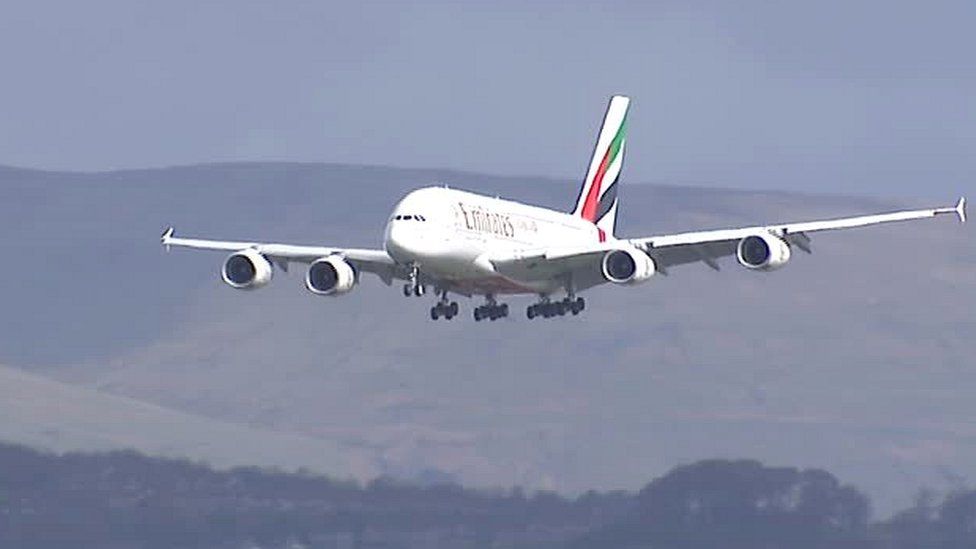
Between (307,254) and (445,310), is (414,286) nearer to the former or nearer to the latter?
(445,310)

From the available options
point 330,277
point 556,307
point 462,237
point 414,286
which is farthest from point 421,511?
point 414,286

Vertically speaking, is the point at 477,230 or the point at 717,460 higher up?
the point at 717,460

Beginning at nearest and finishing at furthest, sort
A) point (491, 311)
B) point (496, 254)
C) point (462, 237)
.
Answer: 1. point (462, 237)
2. point (496, 254)
3. point (491, 311)

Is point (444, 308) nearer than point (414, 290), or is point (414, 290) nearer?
point (414, 290)

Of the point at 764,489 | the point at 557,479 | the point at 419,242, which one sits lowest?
the point at 419,242

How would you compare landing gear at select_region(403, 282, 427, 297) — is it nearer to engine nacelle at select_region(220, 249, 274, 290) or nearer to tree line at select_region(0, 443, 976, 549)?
engine nacelle at select_region(220, 249, 274, 290)

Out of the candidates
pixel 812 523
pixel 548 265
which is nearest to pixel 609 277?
pixel 548 265

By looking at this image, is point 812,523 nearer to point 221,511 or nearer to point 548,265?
point 221,511
